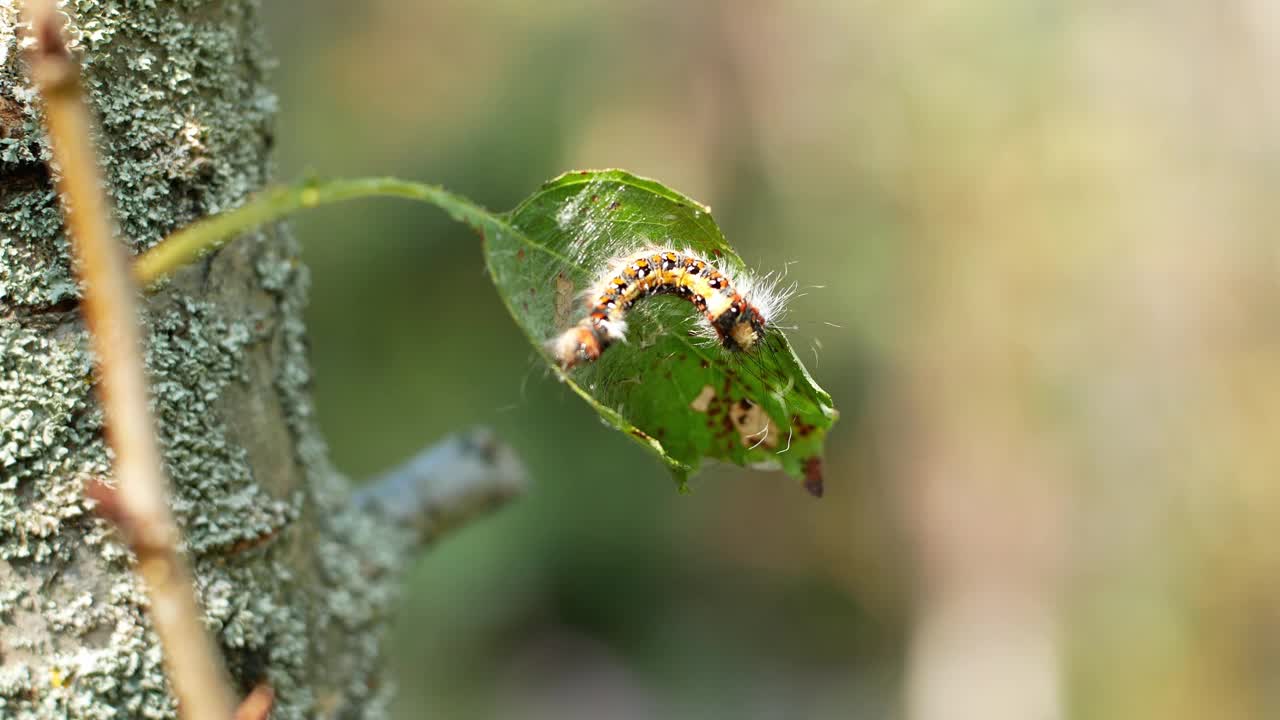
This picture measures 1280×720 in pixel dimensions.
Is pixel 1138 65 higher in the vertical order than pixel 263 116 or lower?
lower

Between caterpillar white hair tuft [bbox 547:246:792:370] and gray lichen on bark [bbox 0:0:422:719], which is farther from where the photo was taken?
caterpillar white hair tuft [bbox 547:246:792:370]

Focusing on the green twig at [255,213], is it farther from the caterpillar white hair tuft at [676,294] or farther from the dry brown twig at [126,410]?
the caterpillar white hair tuft at [676,294]

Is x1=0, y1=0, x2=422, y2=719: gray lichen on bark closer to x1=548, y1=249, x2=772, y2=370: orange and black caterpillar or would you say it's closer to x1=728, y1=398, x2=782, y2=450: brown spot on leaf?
x1=548, y1=249, x2=772, y2=370: orange and black caterpillar

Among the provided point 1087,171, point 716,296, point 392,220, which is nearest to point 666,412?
point 716,296

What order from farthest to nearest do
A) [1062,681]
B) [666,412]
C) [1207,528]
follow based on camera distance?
[1062,681] < [1207,528] < [666,412]

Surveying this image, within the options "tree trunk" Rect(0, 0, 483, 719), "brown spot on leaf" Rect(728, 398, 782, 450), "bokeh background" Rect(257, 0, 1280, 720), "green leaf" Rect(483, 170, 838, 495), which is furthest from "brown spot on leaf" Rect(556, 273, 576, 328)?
"bokeh background" Rect(257, 0, 1280, 720)

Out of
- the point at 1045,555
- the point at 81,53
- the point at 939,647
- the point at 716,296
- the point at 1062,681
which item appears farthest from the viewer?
the point at 939,647

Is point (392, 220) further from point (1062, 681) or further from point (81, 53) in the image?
point (81, 53)

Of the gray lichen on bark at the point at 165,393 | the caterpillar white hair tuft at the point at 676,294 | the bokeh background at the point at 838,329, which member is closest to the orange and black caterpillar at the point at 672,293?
the caterpillar white hair tuft at the point at 676,294
